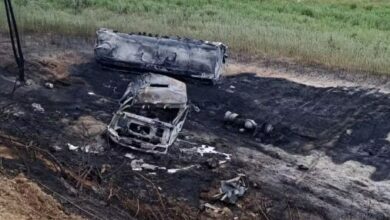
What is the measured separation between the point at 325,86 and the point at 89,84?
5121mm

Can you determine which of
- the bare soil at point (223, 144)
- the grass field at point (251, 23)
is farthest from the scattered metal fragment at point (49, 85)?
the grass field at point (251, 23)

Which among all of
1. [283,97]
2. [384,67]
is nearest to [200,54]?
[283,97]

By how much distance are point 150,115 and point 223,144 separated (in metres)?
1.41

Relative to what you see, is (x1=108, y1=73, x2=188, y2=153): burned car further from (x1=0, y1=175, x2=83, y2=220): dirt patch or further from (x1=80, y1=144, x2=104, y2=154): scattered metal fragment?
(x1=0, y1=175, x2=83, y2=220): dirt patch

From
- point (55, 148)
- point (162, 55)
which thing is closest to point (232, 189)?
point (55, 148)

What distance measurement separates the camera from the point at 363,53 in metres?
15.3

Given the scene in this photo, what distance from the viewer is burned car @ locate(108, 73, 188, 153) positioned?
1038 centimetres

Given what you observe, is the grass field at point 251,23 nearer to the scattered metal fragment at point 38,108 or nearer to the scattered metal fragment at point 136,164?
the scattered metal fragment at point 38,108

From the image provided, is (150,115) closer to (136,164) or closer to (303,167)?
(136,164)

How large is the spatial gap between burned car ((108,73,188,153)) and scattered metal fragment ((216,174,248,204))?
1.48 m

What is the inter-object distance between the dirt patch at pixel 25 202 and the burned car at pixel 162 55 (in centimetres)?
540

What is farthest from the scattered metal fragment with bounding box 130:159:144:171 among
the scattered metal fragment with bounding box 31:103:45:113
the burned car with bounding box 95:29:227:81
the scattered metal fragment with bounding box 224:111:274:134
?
the burned car with bounding box 95:29:227:81

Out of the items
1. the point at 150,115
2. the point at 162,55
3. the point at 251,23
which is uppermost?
the point at 162,55

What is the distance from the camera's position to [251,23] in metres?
18.3
